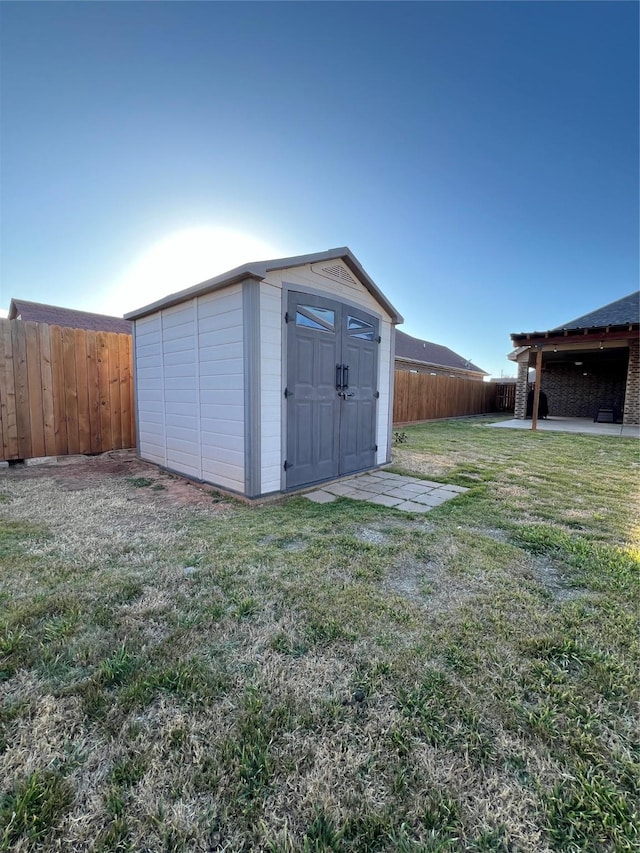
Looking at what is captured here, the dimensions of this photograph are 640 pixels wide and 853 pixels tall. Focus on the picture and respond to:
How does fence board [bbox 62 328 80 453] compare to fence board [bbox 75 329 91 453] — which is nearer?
fence board [bbox 62 328 80 453]

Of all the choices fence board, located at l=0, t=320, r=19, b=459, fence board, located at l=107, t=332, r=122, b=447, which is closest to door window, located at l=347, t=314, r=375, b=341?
fence board, located at l=107, t=332, r=122, b=447

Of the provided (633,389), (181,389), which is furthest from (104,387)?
(633,389)

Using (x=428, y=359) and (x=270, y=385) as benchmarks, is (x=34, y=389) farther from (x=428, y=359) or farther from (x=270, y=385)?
(x=428, y=359)

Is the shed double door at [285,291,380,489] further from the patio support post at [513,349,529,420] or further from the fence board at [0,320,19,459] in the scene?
the patio support post at [513,349,529,420]

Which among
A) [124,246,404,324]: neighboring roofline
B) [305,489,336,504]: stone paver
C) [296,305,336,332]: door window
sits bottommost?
[305,489,336,504]: stone paver

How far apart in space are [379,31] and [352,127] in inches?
44.5

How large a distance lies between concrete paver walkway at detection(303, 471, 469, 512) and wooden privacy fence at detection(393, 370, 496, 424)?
6.14 m

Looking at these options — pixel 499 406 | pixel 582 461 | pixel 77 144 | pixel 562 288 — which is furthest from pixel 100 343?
pixel 499 406

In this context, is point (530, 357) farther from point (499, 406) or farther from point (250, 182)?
point (250, 182)

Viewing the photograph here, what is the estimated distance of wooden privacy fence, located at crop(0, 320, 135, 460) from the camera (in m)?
4.95

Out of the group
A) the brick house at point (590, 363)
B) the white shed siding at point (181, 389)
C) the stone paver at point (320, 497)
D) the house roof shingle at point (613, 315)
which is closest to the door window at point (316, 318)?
the white shed siding at point (181, 389)

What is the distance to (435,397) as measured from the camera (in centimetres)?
1384

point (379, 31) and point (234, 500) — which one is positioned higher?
point (379, 31)

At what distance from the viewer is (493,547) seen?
8.79 ft
